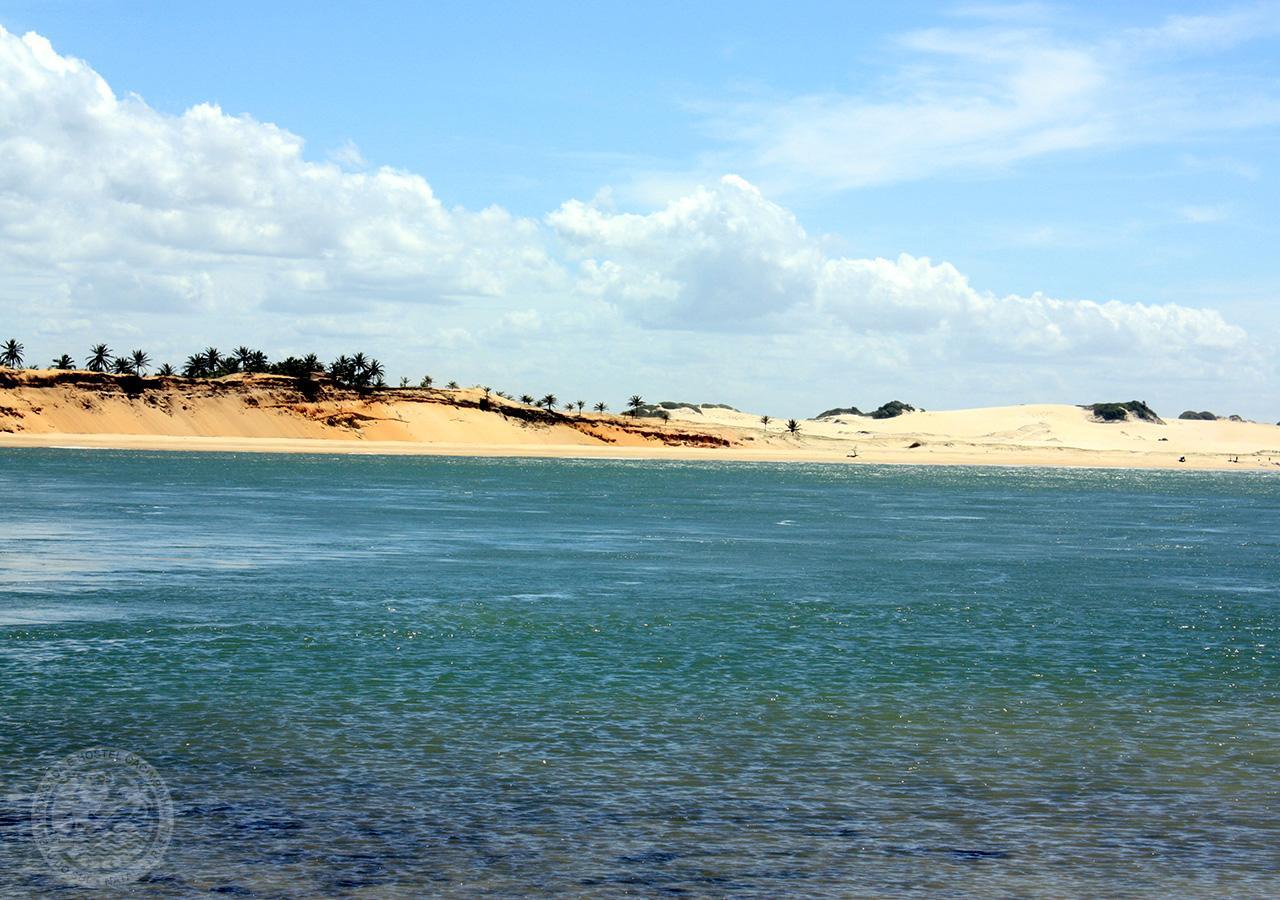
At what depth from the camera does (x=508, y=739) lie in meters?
17.2

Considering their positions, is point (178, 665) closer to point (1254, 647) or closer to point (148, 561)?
point (148, 561)

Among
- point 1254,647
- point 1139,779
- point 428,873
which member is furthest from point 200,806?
point 1254,647


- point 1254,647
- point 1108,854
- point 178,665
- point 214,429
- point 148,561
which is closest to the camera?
point 1108,854

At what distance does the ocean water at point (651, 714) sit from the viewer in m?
12.4

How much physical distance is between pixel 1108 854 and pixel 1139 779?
333cm

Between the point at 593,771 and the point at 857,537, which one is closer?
the point at 593,771

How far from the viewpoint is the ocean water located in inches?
489

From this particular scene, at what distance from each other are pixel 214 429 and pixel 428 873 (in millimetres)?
196463

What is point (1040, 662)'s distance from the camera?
24.4 metres

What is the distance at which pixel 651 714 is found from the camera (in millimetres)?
19047

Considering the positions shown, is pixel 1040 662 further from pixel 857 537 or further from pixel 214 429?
pixel 214 429

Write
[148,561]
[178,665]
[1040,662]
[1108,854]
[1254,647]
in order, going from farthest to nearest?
[148,561]
[1254,647]
[1040,662]
[178,665]
[1108,854]

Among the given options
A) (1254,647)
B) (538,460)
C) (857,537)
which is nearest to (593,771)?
(1254,647)

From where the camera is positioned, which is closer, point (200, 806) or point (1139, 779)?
point (200, 806)
